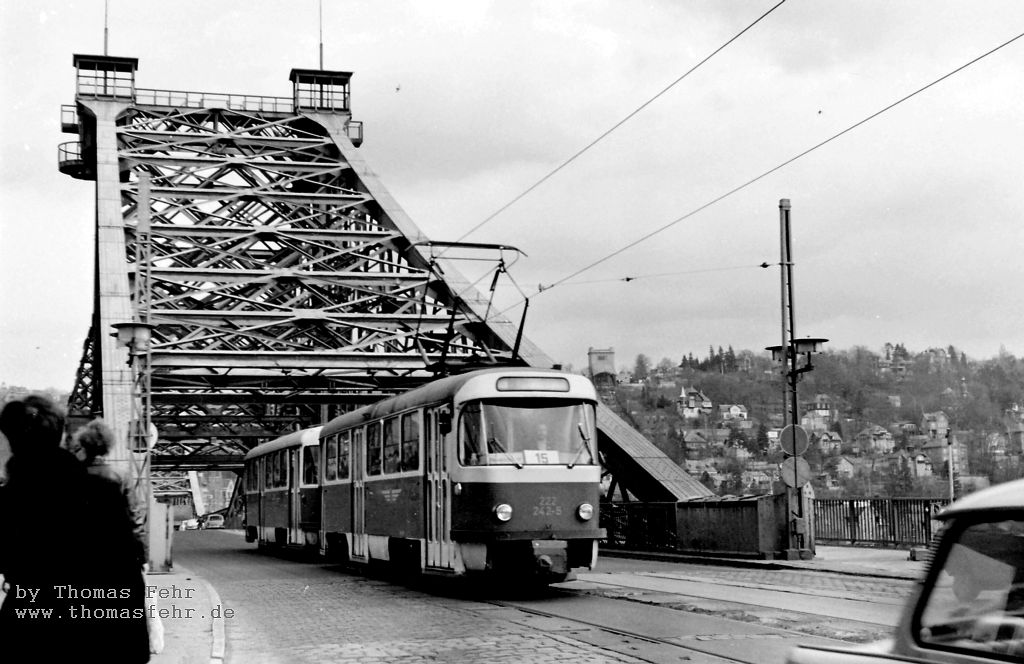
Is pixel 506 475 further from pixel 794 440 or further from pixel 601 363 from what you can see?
pixel 601 363

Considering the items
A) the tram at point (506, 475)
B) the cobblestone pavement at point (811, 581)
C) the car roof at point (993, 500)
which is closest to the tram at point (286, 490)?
the cobblestone pavement at point (811, 581)

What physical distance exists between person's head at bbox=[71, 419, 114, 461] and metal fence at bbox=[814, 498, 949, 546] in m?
18.9

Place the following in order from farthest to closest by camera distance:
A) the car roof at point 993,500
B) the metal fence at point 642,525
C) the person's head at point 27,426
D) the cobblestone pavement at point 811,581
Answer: the metal fence at point 642,525
the cobblestone pavement at point 811,581
the person's head at point 27,426
the car roof at point 993,500

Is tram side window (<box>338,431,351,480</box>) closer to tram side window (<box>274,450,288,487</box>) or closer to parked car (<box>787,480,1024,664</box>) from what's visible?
tram side window (<box>274,450,288,487</box>)

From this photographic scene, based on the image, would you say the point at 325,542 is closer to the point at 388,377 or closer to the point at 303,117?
the point at 388,377

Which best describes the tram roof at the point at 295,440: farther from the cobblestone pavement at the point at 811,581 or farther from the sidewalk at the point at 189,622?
the cobblestone pavement at the point at 811,581

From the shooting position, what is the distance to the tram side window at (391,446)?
19.0m

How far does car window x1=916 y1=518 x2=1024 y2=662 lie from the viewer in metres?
3.51

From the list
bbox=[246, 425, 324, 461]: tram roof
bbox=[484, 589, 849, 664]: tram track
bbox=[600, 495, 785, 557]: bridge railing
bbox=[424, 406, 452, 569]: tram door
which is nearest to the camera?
bbox=[484, 589, 849, 664]: tram track

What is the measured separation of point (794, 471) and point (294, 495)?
37.0 feet

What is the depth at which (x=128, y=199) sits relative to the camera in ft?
175

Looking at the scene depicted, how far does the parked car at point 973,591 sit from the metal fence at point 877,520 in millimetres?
20013

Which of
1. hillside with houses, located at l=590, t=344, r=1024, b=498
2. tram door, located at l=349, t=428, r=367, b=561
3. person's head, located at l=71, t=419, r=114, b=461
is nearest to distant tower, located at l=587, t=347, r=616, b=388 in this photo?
hillside with houses, located at l=590, t=344, r=1024, b=498

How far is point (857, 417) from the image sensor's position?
86.6ft
